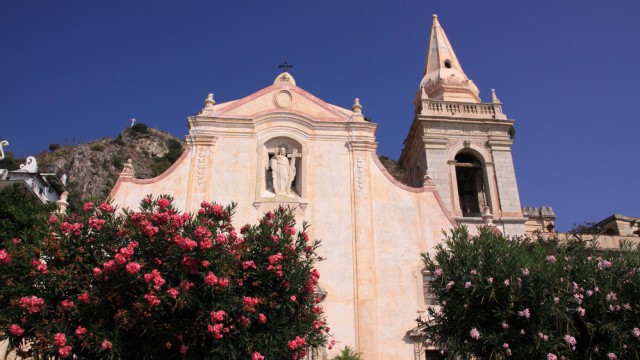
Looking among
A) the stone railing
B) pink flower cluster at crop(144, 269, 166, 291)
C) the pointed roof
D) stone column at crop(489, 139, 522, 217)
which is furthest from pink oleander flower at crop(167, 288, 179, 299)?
the pointed roof

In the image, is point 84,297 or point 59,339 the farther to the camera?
point 84,297

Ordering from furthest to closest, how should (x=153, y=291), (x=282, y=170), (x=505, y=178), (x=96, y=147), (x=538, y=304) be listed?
(x=96, y=147), (x=505, y=178), (x=282, y=170), (x=538, y=304), (x=153, y=291)

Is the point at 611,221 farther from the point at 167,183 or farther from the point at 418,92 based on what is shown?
the point at 167,183

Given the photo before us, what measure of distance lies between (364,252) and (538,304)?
672cm

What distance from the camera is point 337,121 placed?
1817cm

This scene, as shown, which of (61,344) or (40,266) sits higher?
(40,266)

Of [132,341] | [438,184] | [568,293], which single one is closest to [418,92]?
[438,184]

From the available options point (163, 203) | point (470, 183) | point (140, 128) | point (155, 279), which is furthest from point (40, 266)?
point (140, 128)

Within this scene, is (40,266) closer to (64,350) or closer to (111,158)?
(64,350)

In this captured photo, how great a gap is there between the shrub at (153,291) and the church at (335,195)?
5.28 m

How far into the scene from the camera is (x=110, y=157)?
7206 centimetres

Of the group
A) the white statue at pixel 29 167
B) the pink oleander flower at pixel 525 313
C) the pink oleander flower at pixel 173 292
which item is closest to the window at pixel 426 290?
the pink oleander flower at pixel 525 313

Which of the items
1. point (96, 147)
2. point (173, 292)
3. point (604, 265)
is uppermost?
point (96, 147)

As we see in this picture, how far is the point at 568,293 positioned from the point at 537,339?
1.20 meters
